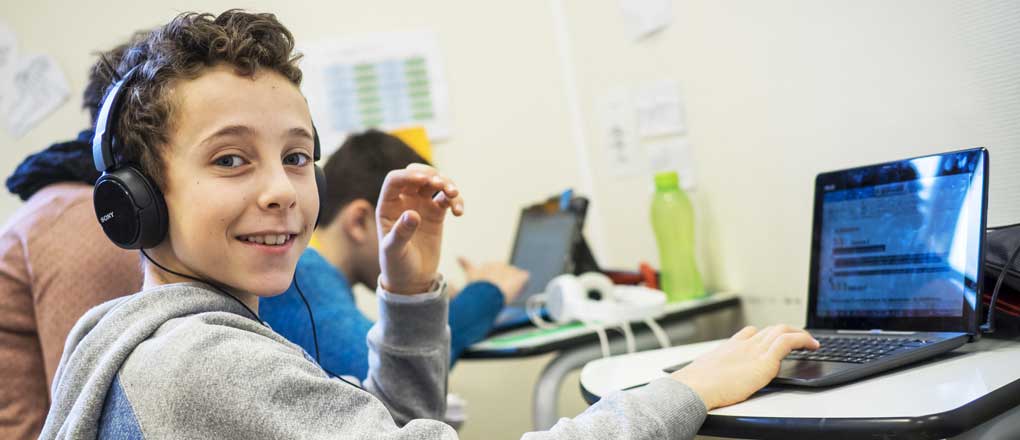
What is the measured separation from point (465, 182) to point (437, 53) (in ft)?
1.15

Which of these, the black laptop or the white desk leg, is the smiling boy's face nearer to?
the black laptop

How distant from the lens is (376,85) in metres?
2.30

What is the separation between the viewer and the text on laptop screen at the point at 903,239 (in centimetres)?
94

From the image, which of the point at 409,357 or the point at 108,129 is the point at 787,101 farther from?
the point at 108,129

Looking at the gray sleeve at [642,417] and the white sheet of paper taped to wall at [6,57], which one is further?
the white sheet of paper taped to wall at [6,57]

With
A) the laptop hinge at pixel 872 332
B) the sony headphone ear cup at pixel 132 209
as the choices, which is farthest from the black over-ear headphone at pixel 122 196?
the laptop hinge at pixel 872 332

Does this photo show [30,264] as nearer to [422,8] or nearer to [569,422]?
[569,422]

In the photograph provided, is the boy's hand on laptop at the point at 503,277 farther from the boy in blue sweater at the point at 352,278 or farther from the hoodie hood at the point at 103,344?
the hoodie hood at the point at 103,344

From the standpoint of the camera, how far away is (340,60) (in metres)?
2.30

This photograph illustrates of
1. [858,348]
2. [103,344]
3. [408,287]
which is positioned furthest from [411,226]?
[858,348]

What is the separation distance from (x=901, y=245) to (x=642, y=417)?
1.46 feet

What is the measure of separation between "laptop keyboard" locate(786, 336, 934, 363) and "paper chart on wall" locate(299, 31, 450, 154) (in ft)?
4.87

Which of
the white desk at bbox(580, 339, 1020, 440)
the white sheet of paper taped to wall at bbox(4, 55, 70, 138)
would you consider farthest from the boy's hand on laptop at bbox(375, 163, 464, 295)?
the white sheet of paper taped to wall at bbox(4, 55, 70, 138)

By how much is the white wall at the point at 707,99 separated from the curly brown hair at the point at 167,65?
91 centimetres
